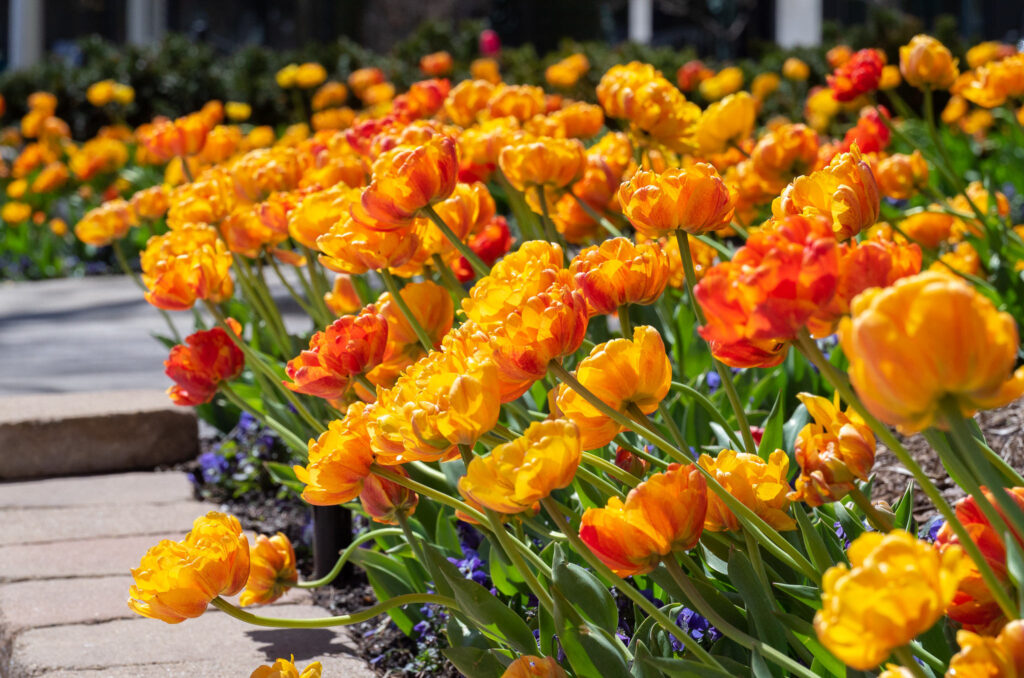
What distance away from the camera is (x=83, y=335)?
5086 millimetres

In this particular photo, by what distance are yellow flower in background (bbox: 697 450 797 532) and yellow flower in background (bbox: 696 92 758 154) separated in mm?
1272

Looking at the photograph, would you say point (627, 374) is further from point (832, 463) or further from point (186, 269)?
point (186, 269)

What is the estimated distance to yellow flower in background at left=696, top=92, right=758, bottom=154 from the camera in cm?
235

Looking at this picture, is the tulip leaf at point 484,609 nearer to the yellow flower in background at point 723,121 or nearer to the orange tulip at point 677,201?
the orange tulip at point 677,201

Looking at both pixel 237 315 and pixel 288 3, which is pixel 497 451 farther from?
pixel 288 3

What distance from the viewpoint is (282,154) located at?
2.37m

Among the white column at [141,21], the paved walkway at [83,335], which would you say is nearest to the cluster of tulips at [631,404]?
the paved walkway at [83,335]

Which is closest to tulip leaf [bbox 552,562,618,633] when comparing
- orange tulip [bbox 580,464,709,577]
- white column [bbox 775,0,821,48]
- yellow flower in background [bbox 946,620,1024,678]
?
orange tulip [bbox 580,464,709,577]

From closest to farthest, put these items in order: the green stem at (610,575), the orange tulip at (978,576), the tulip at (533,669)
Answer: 1. the orange tulip at (978,576)
2. the green stem at (610,575)
3. the tulip at (533,669)

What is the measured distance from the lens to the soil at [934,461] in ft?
6.89

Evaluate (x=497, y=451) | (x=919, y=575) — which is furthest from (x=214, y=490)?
(x=919, y=575)

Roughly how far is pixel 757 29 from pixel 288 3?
1521 cm

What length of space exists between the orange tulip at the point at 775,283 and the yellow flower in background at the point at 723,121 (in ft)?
5.15

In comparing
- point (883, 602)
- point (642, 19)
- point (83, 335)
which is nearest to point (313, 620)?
point (883, 602)
